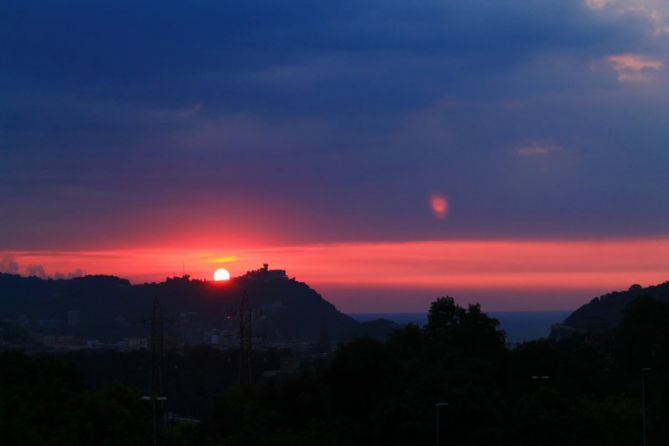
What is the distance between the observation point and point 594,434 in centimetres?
4188

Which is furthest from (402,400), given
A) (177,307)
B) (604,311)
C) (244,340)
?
(177,307)

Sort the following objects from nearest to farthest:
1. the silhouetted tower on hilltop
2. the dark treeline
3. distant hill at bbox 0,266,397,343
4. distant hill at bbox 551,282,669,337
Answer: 1. the dark treeline
2. the silhouetted tower on hilltop
3. distant hill at bbox 551,282,669,337
4. distant hill at bbox 0,266,397,343

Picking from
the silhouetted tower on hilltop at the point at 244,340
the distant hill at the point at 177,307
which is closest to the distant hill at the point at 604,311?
the distant hill at the point at 177,307

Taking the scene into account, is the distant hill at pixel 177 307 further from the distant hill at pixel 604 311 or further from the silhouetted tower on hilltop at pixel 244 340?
the silhouetted tower on hilltop at pixel 244 340

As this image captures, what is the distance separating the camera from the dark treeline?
3803cm

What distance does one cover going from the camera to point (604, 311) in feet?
371

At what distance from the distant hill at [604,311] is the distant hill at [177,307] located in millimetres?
21392

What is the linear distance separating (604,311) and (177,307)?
168ft

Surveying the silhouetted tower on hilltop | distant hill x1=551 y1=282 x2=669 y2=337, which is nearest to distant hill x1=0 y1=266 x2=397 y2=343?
distant hill x1=551 y1=282 x2=669 y2=337

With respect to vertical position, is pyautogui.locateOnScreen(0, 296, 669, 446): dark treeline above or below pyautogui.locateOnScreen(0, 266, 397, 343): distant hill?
below

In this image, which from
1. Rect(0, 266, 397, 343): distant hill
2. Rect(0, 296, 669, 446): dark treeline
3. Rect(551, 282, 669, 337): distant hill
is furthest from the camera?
Rect(0, 266, 397, 343): distant hill

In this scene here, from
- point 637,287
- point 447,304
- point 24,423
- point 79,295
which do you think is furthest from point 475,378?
point 79,295

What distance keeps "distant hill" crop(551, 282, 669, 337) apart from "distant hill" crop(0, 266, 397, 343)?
21.4 meters

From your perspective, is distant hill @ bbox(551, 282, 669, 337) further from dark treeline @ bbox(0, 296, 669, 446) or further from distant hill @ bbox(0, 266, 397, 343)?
dark treeline @ bbox(0, 296, 669, 446)
